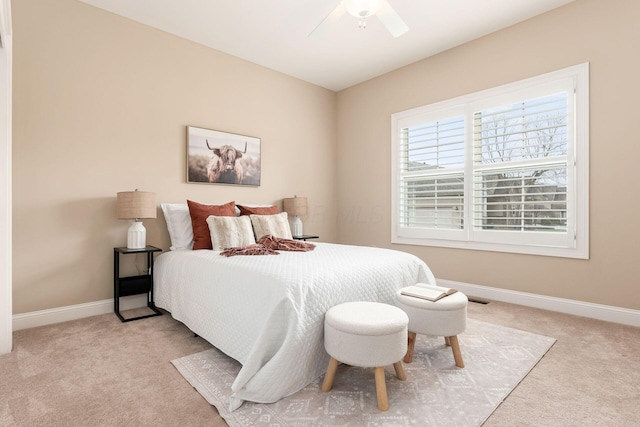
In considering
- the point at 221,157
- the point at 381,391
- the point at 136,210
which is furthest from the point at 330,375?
the point at 221,157

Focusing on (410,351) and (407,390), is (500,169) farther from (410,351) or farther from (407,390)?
(407,390)

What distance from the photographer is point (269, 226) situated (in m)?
3.42

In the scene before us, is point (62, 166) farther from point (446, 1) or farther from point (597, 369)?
point (597, 369)

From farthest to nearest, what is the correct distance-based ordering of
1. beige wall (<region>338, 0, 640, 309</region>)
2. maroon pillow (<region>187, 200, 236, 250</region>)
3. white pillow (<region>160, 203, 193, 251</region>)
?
1. white pillow (<region>160, 203, 193, 251</region>)
2. maroon pillow (<region>187, 200, 236, 250</region>)
3. beige wall (<region>338, 0, 640, 309</region>)

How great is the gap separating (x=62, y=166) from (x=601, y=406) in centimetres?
406

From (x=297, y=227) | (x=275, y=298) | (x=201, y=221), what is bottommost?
(x=275, y=298)

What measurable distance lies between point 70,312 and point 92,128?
5.41ft

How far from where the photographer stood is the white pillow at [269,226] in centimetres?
338

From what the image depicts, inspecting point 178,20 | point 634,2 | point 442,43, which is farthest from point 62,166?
point 634,2

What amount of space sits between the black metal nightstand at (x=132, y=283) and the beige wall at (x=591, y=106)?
2.94 meters

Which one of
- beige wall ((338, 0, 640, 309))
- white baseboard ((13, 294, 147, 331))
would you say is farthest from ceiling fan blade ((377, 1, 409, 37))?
white baseboard ((13, 294, 147, 331))

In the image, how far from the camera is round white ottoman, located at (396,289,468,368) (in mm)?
1994

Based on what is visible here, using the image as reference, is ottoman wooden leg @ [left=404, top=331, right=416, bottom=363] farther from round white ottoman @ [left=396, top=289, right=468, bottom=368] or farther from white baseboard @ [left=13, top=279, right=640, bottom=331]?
white baseboard @ [left=13, top=279, right=640, bottom=331]

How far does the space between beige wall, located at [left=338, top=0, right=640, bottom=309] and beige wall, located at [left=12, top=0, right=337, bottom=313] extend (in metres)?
Result: 2.54
